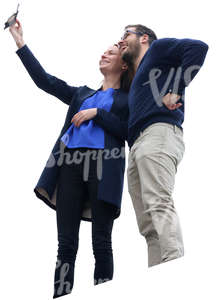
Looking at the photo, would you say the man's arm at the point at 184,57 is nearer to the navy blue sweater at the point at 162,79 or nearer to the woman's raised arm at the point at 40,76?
the navy blue sweater at the point at 162,79

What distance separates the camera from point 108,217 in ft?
6.87

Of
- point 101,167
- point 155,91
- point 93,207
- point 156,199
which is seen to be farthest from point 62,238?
point 155,91

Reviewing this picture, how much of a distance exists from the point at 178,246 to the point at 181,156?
379 millimetres

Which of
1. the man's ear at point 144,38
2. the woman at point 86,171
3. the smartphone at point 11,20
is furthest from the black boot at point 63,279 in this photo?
the smartphone at point 11,20

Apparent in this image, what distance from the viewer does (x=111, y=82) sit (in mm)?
2439

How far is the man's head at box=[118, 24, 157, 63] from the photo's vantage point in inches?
92.0

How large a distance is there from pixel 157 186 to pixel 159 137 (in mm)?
196

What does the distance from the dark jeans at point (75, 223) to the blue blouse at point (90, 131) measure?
0.04 meters

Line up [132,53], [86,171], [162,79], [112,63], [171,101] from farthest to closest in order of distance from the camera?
[112,63], [132,53], [86,171], [162,79], [171,101]

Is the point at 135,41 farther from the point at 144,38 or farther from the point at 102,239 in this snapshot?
the point at 102,239

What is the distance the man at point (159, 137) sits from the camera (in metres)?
1.75

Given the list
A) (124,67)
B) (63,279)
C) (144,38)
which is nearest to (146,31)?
(144,38)

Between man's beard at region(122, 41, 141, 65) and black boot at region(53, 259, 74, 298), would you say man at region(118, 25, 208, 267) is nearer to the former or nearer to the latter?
man's beard at region(122, 41, 141, 65)

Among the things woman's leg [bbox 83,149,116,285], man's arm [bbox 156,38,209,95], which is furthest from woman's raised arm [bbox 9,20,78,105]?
man's arm [bbox 156,38,209,95]
